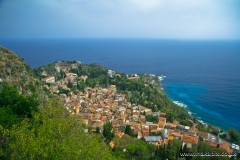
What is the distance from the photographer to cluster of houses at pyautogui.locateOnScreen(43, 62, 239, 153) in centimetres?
2375

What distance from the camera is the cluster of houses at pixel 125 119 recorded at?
23.8 m

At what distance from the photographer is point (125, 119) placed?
2909 centimetres

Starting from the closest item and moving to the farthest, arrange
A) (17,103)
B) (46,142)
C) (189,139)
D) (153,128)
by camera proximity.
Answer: (46,142) → (17,103) → (189,139) → (153,128)

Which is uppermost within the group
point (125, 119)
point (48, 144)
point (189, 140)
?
point (48, 144)

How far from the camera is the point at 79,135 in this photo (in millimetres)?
8719

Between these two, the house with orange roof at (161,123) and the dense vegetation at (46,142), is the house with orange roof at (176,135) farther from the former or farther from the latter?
the dense vegetation at (46,142)

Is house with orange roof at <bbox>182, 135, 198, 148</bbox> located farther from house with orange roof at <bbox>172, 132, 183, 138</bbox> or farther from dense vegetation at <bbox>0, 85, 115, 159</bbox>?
dense vegetation at <bbox>0, 85, 115, 159</bbox>

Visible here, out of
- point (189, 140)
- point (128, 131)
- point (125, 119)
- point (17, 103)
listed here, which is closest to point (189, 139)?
point (189, 140)

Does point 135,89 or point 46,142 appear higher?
point 46,142

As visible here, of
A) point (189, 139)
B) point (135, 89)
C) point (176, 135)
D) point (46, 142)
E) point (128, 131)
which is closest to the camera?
point (46, 142)

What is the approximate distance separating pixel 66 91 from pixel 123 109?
39.0 ft

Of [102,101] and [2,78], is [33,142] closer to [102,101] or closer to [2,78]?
[2,78]

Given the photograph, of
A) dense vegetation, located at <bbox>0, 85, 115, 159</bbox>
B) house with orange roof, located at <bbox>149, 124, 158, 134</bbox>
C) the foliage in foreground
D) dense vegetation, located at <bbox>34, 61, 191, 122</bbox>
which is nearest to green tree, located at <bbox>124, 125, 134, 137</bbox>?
house with orange roof, located at <bbox>149, 124, 158, 134</bbox>

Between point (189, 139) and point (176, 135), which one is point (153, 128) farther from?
point (189, 139)
